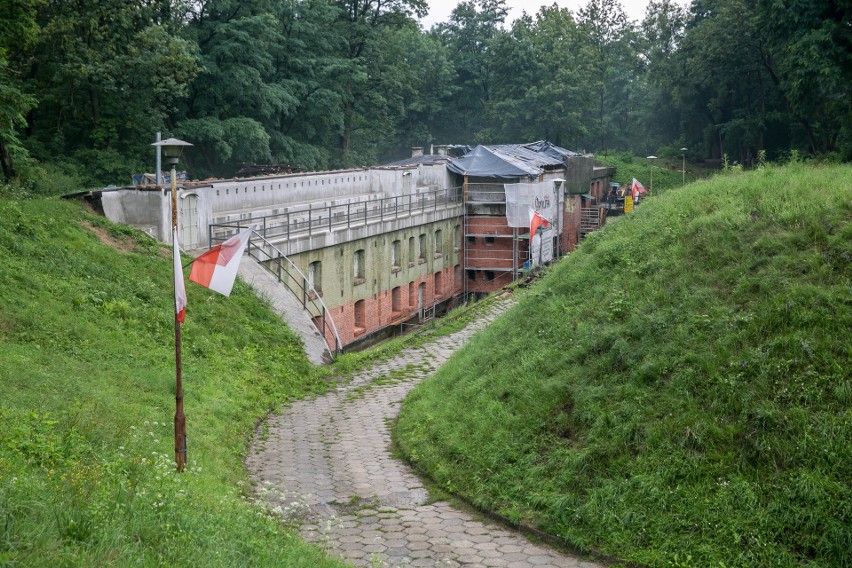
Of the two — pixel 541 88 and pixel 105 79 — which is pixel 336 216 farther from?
pixel 541 88

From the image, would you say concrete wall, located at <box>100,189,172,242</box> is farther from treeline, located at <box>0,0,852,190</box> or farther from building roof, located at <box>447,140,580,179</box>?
building roof, located at <box>447,140,580,179</box>

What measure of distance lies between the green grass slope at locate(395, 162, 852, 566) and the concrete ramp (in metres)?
5.27

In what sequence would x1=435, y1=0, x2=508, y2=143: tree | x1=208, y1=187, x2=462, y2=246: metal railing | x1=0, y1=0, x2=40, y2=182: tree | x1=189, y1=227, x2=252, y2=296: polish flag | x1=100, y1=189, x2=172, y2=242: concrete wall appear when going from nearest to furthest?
x1=189, y1=227, x2=252, y2=296: polish flag < x1=100, y1=189, x2=172, y2=242: concrete wall < x1=0, y1=0, x2=40, y2=182: tree < x1=208, y1=187, x2=462, y2=246: metal railing < x1=435, y1=0, x2=508, y2=143: tree

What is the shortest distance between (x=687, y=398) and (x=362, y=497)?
181 inches

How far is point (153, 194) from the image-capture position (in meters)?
22.0

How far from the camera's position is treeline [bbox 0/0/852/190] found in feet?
107

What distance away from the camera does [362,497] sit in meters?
12.2

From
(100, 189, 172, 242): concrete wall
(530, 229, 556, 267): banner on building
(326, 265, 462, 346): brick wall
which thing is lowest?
(326, 265, 462, 346): brick wall

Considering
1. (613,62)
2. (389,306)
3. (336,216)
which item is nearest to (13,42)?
(336,216)

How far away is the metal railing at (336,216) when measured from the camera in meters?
24.1

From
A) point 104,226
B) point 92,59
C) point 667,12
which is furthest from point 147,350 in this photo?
point 667,12

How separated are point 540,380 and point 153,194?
12808 millimetres

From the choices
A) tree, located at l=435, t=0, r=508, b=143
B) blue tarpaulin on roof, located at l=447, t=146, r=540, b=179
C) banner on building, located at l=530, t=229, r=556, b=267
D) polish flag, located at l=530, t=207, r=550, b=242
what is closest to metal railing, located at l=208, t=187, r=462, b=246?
blue tarpaulin on roof, located at l=447, t=146, r=540, b=179

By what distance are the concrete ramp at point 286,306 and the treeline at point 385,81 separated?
300 inches
